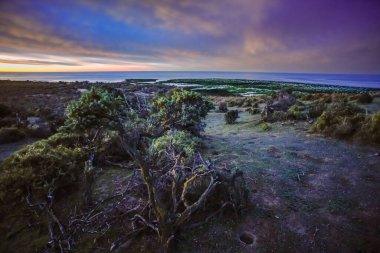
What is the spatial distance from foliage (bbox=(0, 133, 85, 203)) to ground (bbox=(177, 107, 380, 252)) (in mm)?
4466

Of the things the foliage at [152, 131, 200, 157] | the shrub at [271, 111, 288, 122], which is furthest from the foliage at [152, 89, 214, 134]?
the shrub at [271, 111, 288, 122]

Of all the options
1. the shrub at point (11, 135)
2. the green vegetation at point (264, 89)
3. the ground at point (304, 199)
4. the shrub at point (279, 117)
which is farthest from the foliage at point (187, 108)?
the green vegetation at point (264, 89)

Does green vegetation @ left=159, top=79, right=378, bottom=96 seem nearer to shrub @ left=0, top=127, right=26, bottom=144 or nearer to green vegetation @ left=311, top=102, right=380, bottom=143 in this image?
green vegetation @ left=311, top=102, right=380, bottom=143

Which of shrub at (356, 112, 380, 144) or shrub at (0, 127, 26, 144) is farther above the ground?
shrub at (356, 112, 380, 144)

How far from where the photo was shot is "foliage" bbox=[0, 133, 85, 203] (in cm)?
713

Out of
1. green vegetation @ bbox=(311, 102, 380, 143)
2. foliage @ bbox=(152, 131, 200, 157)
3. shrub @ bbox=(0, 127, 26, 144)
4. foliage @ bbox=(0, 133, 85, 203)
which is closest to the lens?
foliage @ bbox=(0, 133, 85, 203)

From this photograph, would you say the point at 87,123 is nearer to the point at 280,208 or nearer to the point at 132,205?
the point at 132,205

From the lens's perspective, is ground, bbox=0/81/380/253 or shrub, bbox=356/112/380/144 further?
shrub, bbox=356/112/380/144

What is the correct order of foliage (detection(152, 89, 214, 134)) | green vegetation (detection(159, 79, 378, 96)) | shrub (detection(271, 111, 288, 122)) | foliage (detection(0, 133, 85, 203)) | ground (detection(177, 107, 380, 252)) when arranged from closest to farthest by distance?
ground (detection(177, 107, 380, 252))
foliage (detection(0, 133, 85, 203))
foliage (detection(152, 89, 214, 134))
shrub (detection(271, 111, 288, 122))
green vegetation (detection(159, 79, 378, 96))

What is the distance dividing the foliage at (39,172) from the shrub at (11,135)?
5.87 meters

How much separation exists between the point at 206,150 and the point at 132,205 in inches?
199

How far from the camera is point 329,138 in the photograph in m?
12.1

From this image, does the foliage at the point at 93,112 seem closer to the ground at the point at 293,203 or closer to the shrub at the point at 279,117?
the ground at the point at 293,203

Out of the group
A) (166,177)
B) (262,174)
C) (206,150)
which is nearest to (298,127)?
(206,150)
